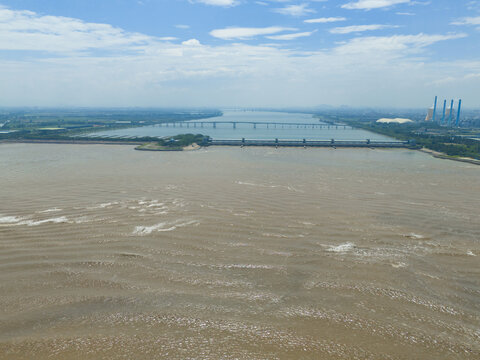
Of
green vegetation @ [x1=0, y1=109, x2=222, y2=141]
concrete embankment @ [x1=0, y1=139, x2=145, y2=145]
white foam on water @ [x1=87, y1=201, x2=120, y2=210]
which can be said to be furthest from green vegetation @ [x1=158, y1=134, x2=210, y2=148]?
white foam on water @ [x1=87, y1=201, x2=120, y2=210]

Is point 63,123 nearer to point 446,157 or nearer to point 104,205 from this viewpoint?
point 104,205

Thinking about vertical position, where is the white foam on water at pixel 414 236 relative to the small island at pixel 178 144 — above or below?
below

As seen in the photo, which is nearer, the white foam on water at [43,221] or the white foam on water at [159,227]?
the white foam on water at [159,227]

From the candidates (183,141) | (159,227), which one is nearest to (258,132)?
(183,141)

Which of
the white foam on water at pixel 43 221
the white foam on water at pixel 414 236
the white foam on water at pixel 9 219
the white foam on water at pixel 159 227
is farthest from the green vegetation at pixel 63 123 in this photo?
the white foam on water at pixel 414 236

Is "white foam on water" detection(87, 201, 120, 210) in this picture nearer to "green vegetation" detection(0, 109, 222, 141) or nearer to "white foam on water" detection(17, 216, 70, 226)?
"white foam on water" detection(17, 216, 70, 226)

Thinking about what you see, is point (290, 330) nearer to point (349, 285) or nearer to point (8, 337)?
point (349, 285)

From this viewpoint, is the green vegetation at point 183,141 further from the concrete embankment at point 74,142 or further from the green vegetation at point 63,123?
the green vegetation at point 63,123
